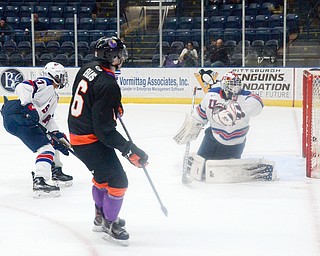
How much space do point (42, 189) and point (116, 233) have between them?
1342 mm

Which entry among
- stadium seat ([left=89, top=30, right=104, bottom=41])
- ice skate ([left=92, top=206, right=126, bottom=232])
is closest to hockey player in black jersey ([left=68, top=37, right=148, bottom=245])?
ice skate ([left=92, top=206, right=126, bottom=232])

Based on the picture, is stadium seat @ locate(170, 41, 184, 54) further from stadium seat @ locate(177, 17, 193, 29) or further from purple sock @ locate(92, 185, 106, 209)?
purple sock @ locate(92, 185, 106, 209)

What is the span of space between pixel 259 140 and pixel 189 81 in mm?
4520

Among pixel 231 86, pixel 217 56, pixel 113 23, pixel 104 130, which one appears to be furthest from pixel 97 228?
pixel 113 23

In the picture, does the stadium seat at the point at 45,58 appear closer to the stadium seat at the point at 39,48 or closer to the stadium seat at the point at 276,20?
the stadium seat at the point at 39,48

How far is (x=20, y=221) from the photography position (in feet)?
14.1

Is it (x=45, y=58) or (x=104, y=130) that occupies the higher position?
(x=104, y=130)

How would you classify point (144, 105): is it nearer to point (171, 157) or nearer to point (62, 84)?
point (171, 157)

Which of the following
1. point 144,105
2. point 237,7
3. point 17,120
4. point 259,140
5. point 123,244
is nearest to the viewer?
point 123,244

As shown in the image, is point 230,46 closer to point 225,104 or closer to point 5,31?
point 5,31

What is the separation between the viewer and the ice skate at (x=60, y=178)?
5348 millimetres

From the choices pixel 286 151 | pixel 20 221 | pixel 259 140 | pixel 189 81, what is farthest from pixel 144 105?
pixel 20 221

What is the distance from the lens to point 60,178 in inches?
212

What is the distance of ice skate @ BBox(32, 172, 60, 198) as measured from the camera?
4914 mm
